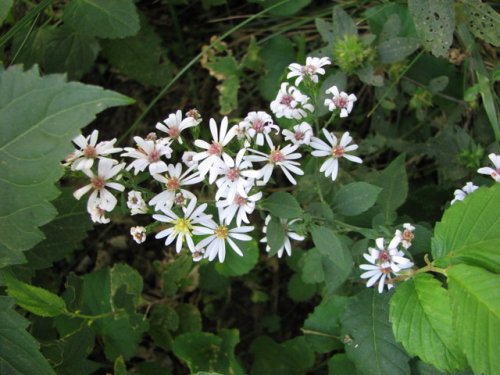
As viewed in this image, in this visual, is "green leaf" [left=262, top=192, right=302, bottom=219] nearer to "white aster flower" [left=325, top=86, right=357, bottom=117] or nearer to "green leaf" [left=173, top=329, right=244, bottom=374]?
"white aster flower" [left=325, top=86, right=357, bottom=117]

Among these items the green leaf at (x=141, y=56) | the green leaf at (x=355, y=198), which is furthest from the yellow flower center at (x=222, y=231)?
the green leaf at (x=141, y=56)

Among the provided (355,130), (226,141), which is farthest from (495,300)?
(355,130)

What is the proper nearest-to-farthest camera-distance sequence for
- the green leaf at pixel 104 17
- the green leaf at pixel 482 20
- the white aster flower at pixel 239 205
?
the white aster flower at pixel 239 205, the green leaf at pixel 482 20, the green leaf at pixel 104 17

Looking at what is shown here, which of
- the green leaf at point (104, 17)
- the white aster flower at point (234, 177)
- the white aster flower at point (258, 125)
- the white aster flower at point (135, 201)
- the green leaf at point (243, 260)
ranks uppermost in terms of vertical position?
the green leaf at point (104, 17)

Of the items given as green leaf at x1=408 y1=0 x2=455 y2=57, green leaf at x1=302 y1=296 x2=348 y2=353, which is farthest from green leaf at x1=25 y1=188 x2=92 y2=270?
green leaf at x1=408 y1=0 x2=455 y2=57

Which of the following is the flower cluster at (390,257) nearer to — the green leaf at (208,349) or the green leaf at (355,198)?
the green leaf at (355,198)

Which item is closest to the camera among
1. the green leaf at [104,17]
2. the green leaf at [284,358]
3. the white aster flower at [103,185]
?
the white aster flower at [103,185]

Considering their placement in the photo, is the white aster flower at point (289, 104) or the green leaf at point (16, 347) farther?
the white aster flower at point (289, 104)

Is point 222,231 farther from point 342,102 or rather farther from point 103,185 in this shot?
Result: point 342,102
